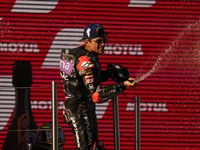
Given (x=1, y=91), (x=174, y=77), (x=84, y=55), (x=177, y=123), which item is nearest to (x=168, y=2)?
(x=174, y=77)

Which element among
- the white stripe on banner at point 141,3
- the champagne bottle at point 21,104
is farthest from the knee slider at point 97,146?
the white stripe on banner at point 141,3

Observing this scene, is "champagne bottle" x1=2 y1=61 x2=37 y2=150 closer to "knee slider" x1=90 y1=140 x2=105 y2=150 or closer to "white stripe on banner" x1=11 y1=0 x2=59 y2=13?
"white stripe on banner" x1=11 y1=0 x2=59 y2=13

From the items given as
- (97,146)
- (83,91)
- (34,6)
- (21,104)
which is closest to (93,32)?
(83,91)

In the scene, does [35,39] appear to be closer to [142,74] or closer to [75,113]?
[142,74]

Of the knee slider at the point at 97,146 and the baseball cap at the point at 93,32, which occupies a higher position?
the baseball cap at the point at 93,32

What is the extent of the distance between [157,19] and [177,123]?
2442mm

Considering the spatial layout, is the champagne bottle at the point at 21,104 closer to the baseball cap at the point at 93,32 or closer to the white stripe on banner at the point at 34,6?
the white stripe on banner at the point at 34,6

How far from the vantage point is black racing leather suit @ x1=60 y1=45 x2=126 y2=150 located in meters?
3.79

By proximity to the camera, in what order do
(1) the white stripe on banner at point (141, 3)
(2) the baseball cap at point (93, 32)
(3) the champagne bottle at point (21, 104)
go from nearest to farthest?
1. (2) the baseball cap at point (93, 32)
2. (3) the champagne bottle at point (21, 104)
3. (1) the white stripe on banner at point (141, 3)

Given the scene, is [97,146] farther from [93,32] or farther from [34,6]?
[34,6]

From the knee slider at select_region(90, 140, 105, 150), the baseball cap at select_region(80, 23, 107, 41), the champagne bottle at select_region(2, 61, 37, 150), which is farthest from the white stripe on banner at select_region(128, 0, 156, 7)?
the knee slider at select_region(90, 140, 105, 150)

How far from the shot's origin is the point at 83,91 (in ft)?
13.3

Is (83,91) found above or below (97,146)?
above

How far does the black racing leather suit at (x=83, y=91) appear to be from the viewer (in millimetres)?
3787
